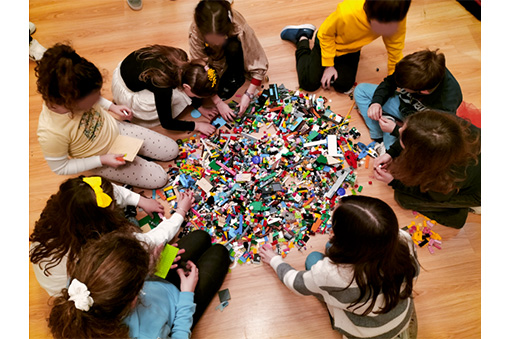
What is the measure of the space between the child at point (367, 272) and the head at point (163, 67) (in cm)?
112

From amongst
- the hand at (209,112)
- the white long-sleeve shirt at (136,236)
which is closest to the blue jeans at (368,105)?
the hand at (209,112)

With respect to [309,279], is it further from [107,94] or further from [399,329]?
[107,94]

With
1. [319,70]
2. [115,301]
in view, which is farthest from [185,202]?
[319,70]

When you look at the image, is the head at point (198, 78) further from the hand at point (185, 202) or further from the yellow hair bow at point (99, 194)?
the yellow hair bow at point (99, 194)

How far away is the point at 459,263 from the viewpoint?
5.50 feet

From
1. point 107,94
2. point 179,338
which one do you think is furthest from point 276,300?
point 107,94

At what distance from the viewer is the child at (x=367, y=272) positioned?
105cm

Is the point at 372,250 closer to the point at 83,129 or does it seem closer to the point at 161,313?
the point at 161,313

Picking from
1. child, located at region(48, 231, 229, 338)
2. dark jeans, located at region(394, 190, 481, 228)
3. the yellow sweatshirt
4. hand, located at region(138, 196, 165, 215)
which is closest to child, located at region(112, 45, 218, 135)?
hand, located at region(138, 196, 165, 215)

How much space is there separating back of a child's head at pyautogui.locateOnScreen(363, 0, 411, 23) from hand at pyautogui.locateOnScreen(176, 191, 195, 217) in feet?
4.34

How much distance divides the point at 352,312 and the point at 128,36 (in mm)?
2267

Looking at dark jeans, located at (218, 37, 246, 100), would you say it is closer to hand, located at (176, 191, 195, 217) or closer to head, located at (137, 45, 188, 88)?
head, located at (137, 45, 188, 88)

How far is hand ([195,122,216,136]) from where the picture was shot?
196cm

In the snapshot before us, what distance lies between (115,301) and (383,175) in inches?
54.7
